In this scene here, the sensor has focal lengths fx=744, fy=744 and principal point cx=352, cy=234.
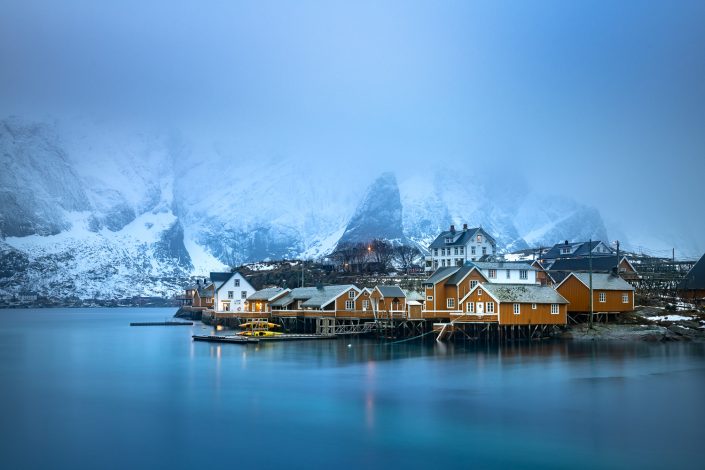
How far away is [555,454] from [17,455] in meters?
18.5

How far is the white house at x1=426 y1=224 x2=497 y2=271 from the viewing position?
3927 inches

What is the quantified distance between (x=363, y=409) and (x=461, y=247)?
6938cm

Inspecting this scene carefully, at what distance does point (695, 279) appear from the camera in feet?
245

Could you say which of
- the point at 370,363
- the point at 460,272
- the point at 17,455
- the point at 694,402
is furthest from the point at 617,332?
the point at 17,455

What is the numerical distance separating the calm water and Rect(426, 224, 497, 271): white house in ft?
142

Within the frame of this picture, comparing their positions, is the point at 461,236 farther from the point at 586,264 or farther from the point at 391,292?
the point at 391,292

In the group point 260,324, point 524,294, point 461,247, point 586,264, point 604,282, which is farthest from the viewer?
point 461,247

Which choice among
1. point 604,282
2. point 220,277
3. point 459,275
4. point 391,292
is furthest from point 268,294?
point 604,282

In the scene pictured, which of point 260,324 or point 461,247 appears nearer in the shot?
point 260,324

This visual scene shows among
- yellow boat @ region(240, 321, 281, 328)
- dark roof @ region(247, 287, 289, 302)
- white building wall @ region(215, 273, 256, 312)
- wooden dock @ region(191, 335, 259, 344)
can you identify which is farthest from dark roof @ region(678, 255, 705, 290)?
white building wall @ region(215, 273, 256, 312)

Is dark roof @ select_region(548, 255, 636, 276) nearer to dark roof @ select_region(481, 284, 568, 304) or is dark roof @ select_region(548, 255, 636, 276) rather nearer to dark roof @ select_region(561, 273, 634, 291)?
dark roof @ select_region(561, 273, 634, 291)

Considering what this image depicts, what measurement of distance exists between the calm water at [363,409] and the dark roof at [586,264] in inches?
870

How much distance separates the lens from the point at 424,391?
37.8 meters

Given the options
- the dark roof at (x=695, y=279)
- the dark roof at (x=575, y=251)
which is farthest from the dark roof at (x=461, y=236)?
the dark roof at (x=695, y=279)
